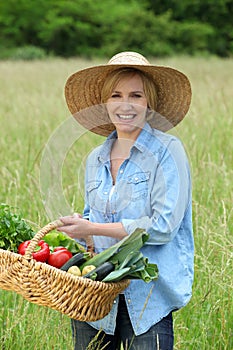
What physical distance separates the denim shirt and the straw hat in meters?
0.10

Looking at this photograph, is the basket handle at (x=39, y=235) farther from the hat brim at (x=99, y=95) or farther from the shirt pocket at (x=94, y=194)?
the hat brim at (x=99, y=95)

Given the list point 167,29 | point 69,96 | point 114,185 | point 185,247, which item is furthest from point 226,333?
point 167,29

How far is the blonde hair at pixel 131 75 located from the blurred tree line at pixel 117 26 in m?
22.2

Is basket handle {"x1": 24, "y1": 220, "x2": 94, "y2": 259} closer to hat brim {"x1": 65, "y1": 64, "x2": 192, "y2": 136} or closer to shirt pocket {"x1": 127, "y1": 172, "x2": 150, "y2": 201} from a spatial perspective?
shirt pocket {"x1": 127, "y1": 172, "x2": 150, "y2": 201}

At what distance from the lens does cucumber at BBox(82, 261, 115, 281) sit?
181cm

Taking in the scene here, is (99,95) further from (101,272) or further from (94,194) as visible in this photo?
(101,272)

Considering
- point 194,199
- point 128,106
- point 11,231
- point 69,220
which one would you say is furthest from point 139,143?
point 194,199

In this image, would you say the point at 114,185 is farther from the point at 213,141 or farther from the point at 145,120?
the point at 213,141

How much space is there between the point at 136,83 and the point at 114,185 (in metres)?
0.31

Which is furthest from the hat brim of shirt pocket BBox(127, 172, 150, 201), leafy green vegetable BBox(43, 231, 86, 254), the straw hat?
leafy green vegetable BBox(43, 231, 86, 254)

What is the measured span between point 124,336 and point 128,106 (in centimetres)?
70

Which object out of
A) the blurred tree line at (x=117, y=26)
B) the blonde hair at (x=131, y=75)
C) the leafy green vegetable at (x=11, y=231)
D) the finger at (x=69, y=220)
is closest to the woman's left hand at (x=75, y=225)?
the finger at (x=69, y=220)

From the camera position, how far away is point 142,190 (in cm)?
195

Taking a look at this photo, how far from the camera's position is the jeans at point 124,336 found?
2.02 metres
